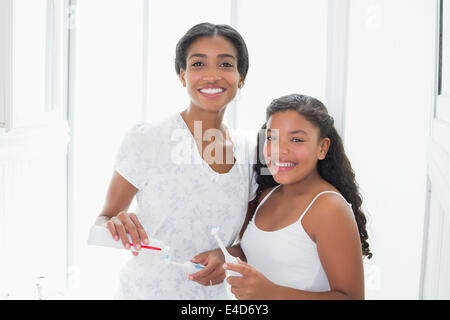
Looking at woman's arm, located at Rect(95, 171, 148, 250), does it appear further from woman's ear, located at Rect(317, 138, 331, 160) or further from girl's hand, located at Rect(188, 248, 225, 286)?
woman's ear, located at Rect(317, 138, 331, 160)

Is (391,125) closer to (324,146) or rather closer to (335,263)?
(324,146)

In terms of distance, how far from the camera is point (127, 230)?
2.49ft

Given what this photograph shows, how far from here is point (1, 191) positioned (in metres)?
1.06

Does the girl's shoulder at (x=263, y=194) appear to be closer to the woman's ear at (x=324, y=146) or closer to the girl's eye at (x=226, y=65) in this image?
the woman's ear at (x=324, y=146)

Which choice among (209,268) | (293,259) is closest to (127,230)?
(209,268)

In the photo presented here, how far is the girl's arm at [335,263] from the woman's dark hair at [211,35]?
1.26 ft

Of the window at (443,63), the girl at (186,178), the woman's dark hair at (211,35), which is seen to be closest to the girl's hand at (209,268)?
the girl at (186,178)

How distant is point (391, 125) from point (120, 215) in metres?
0.90

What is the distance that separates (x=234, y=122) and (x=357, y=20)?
0.54 metres

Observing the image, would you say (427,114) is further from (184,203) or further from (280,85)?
(184,203)

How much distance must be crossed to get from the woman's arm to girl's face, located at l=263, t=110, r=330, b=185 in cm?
30

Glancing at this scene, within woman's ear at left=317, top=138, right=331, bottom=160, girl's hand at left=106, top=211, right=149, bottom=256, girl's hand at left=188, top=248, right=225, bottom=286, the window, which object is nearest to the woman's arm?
girl's hand at left=106, top=211, right=149, bottom=256

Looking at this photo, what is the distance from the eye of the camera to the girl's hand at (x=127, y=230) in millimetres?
744

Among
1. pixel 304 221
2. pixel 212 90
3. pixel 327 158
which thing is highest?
pixel 212 90
